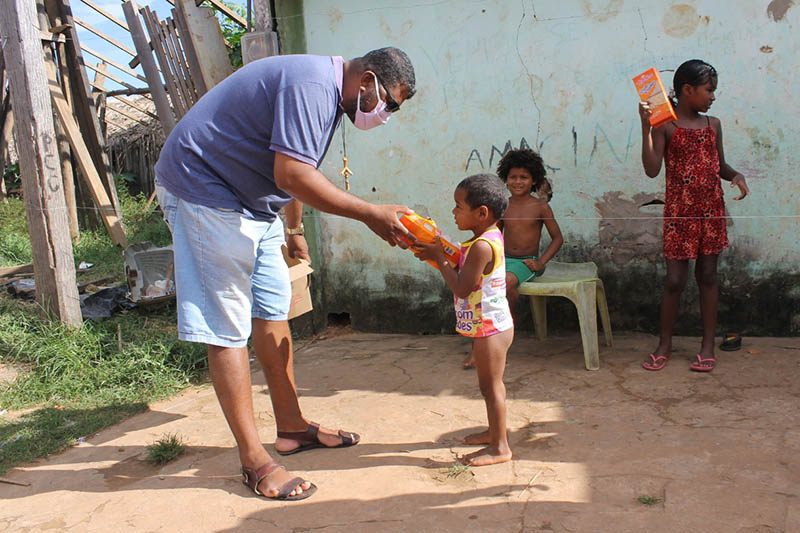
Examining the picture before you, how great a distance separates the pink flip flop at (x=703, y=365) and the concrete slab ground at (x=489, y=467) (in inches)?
1.7

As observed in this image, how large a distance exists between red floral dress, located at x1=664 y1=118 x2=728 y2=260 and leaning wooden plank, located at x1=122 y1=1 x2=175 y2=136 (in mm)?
4377

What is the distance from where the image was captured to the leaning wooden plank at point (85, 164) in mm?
6215

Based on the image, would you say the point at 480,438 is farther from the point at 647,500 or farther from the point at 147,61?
the point at 147,61

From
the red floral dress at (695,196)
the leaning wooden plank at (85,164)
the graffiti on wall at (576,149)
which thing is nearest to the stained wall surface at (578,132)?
the graffiti on wall at (576,149)

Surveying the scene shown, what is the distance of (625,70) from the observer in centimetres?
403

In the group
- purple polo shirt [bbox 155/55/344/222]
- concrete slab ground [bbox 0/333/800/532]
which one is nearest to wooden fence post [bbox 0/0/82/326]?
concrete slab ground [bbox 0/333/800/532]

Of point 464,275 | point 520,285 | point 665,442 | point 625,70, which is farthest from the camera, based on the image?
point 625,70

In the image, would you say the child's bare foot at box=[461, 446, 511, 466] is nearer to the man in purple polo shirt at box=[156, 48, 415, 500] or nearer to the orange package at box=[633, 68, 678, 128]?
the man in purple polo shirt at box=[156, 48, 415, 500]

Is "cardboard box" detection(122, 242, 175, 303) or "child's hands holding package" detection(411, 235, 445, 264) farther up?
"child's hands holding package" detection(411, 235, 445, 264)

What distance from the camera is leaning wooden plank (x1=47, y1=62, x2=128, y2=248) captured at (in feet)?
20.4

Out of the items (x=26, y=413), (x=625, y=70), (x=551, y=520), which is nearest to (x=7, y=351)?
(x=26, y=413)

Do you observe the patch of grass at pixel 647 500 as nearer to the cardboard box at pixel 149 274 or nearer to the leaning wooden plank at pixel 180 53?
the cardboard box at pixel 149 274

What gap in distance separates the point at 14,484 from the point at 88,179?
4448mm

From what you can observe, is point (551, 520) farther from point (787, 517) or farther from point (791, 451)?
point (791, 451)
